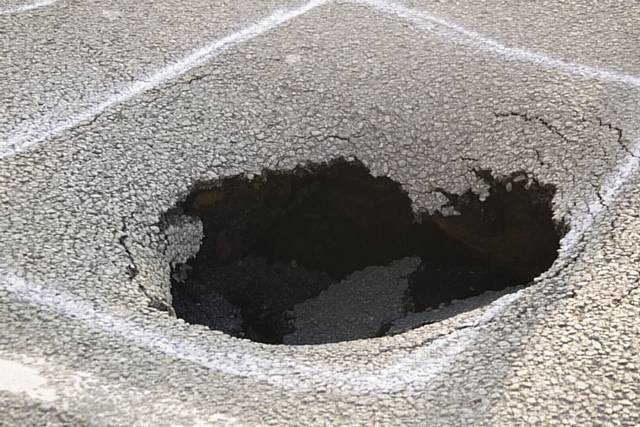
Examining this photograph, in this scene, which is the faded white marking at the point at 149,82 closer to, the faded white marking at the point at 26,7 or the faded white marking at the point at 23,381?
the faded white marking at the point at 26,7

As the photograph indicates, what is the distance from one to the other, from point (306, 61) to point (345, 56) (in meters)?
0.19

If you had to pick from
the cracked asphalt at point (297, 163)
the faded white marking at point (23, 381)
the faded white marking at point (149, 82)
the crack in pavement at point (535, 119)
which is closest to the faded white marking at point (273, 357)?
the cracked asphalt at point (297, 163)

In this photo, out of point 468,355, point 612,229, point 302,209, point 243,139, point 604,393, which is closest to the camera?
point 604,393

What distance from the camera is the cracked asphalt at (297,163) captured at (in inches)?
104

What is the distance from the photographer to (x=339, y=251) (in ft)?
15.1

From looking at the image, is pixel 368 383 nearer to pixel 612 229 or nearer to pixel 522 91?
pixel 612 229

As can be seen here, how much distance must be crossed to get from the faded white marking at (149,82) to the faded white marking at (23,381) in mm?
1181

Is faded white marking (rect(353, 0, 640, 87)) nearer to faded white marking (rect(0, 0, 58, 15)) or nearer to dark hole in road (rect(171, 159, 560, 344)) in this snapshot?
dark hole in road (rect(171, 159, 560, 344))

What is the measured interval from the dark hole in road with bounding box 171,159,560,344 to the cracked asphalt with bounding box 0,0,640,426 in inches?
4.2

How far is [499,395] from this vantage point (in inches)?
103

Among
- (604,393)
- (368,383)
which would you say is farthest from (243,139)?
(604,393)

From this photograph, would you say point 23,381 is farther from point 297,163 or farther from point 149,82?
point 149,82

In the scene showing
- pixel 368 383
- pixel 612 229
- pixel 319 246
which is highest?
pixel 612 229

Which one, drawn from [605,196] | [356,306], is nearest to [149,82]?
[356,306]
